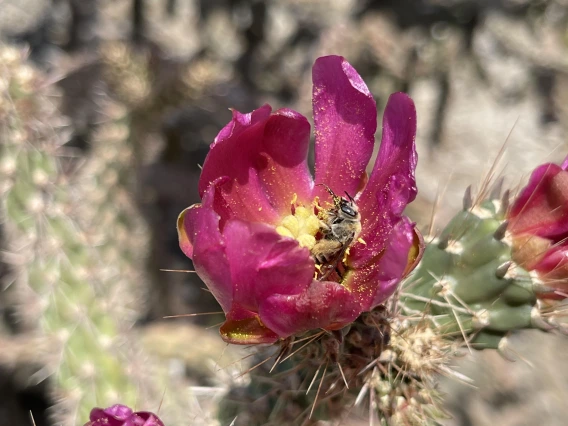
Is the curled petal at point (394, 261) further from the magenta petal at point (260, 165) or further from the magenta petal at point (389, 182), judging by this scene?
the magenta petal at point (260, 165)

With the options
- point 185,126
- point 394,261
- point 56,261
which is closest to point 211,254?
point 394,261

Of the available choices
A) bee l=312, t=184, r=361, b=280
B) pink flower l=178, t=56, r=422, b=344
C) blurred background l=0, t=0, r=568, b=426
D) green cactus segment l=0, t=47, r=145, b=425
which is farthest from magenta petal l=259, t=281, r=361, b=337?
green cactus segment l=0, t=47, r=145, b=425

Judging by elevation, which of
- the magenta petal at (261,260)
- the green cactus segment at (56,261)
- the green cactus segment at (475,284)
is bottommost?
the green cactus segment at (56,261)

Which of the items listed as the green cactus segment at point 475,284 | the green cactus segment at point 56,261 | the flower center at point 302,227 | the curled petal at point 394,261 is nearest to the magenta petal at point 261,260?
the curled petal at point 394,261

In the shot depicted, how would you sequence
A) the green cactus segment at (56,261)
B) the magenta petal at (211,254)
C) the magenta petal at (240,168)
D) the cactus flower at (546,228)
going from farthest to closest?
the green cactus segment at (56,261), the cactus flower at (546,228), the magenta petal at (240,168), the magenta petal at (211,254)

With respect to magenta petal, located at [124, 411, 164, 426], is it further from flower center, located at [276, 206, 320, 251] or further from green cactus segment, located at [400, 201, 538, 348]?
green cactus segment, located at [400, 201, 538, 348]

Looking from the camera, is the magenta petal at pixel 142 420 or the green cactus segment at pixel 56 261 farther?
the green cactus segment at pixel 56 261

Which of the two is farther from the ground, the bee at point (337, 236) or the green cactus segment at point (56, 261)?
the bee at point (337, 236)

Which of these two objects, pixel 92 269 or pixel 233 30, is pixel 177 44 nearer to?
pixel 233 30
